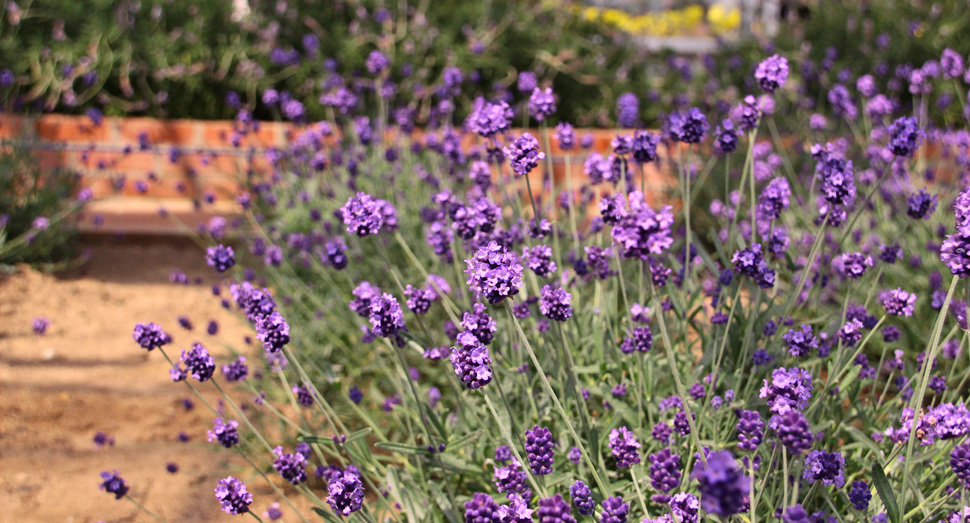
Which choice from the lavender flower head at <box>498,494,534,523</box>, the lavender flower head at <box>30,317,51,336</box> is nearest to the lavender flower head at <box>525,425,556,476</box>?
the lavender flower head at <box>498,494,534,523</box>

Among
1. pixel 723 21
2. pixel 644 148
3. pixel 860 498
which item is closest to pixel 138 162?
pixel 644 148

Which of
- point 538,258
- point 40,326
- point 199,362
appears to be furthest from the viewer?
point 40,326

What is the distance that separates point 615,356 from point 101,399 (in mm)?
1816

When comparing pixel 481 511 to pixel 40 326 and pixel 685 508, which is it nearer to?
pixel 685 508

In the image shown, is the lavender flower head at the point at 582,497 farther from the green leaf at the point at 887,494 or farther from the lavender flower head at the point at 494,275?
the green leaf at the point at 887,494

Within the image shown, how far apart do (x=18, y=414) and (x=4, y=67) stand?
2463 mm

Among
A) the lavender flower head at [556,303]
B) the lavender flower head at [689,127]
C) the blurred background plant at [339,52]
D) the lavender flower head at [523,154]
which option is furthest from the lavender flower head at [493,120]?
the blurred background plant at [339,52]

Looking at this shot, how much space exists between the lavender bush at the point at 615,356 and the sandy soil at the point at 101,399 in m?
0.19

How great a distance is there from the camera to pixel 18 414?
2465 millimetres

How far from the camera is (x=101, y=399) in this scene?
260 centimetres

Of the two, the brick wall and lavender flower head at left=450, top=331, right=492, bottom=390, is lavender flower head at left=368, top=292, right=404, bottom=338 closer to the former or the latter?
lavender flower head at left=450, top=331, right=492, bottom=390

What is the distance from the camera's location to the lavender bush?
1305mm

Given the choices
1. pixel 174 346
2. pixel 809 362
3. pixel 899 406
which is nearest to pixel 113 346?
pixel 174 346

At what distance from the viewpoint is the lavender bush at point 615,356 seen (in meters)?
1.30
